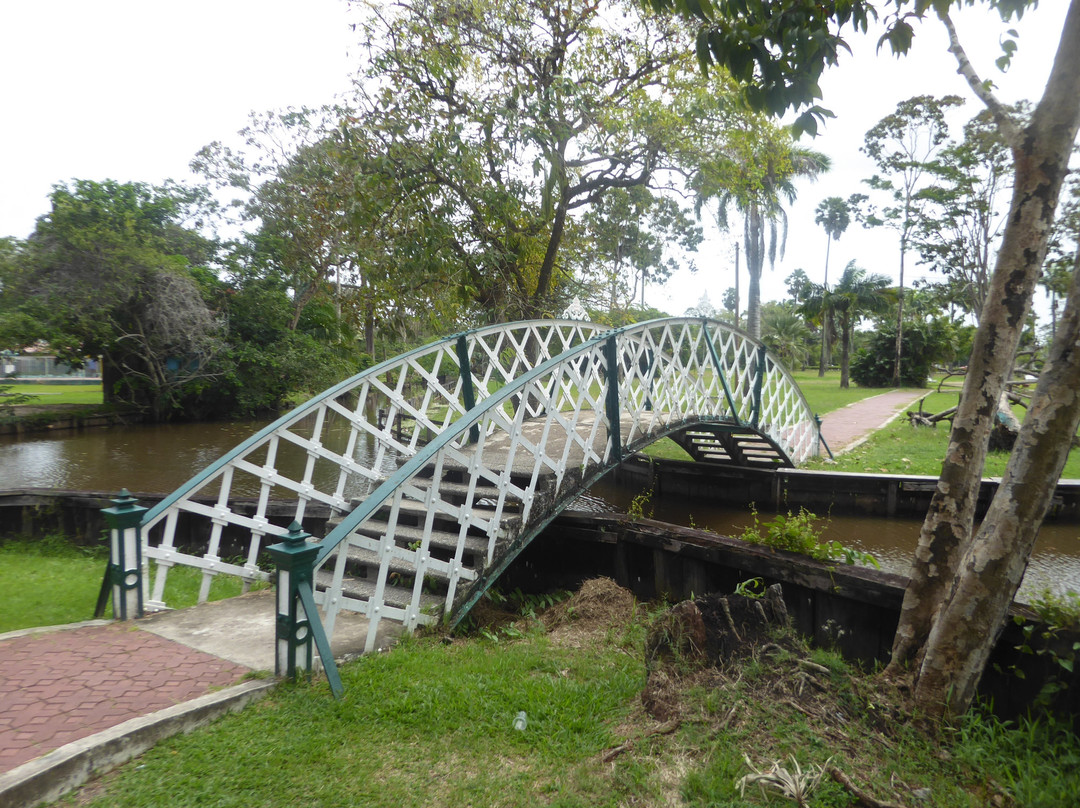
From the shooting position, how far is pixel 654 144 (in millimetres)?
13180

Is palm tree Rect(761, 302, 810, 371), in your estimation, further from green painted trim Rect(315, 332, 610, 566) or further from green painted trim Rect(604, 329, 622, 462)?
green painted trim Rect(315, 332, 610, 566)

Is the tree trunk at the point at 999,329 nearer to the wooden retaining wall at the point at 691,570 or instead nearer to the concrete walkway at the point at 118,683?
the wooden retaining wall at the point at 691,570

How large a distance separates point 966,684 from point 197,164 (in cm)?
3161

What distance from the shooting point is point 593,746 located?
366 cm

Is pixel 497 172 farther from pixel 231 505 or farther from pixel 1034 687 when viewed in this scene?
pixel 1034 687

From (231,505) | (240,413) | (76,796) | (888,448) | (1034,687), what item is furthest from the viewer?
(240,413)

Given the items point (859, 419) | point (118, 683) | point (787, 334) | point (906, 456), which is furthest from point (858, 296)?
point (118, 683)

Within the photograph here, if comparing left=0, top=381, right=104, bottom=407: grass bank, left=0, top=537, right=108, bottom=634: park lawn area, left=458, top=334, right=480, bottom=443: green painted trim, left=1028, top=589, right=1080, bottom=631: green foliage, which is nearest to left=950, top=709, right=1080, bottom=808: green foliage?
left=1028, top=589, right=1080, bottom=631: green foliage

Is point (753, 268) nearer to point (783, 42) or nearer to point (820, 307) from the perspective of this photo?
point (820, 307)

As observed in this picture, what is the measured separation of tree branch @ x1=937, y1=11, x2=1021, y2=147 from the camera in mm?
4180

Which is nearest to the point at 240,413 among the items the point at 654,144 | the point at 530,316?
the point at 530,316

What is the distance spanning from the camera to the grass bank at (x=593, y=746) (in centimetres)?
315

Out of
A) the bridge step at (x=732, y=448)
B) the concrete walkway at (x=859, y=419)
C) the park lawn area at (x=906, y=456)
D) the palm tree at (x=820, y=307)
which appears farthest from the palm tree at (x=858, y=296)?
the bridge step at (x=732, y=448)

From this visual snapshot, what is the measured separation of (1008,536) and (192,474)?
14.7 meters
